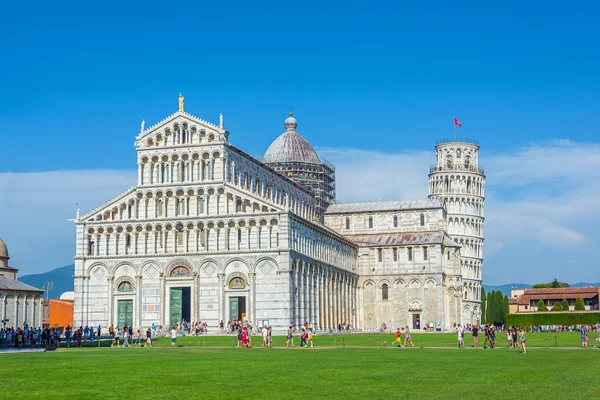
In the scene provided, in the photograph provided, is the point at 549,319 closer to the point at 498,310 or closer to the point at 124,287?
the point at 498,310

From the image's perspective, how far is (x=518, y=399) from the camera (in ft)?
77.2

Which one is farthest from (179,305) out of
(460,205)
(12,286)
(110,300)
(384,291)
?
(460,205)

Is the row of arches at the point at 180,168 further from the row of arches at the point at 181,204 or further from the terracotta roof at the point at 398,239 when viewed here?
the terracotta roof at the point at 398,239

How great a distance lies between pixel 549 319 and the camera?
351 ft

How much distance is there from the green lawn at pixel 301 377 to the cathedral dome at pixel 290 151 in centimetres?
7328

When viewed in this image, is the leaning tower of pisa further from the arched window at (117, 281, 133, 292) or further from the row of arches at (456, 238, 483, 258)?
the arched window at (117, 281, 133, 292)

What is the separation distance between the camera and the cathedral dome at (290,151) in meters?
114

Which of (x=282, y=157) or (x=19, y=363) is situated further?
(x=282, y=157)

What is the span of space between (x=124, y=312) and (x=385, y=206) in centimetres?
4208

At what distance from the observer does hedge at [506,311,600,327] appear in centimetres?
10531

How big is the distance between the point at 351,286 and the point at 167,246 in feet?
92.9

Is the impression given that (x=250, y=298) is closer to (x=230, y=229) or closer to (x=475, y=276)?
(x=230, y=229)

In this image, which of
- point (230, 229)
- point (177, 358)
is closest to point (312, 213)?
point (230, 229)

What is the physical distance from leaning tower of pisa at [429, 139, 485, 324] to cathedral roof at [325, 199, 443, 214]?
77.7 ft
